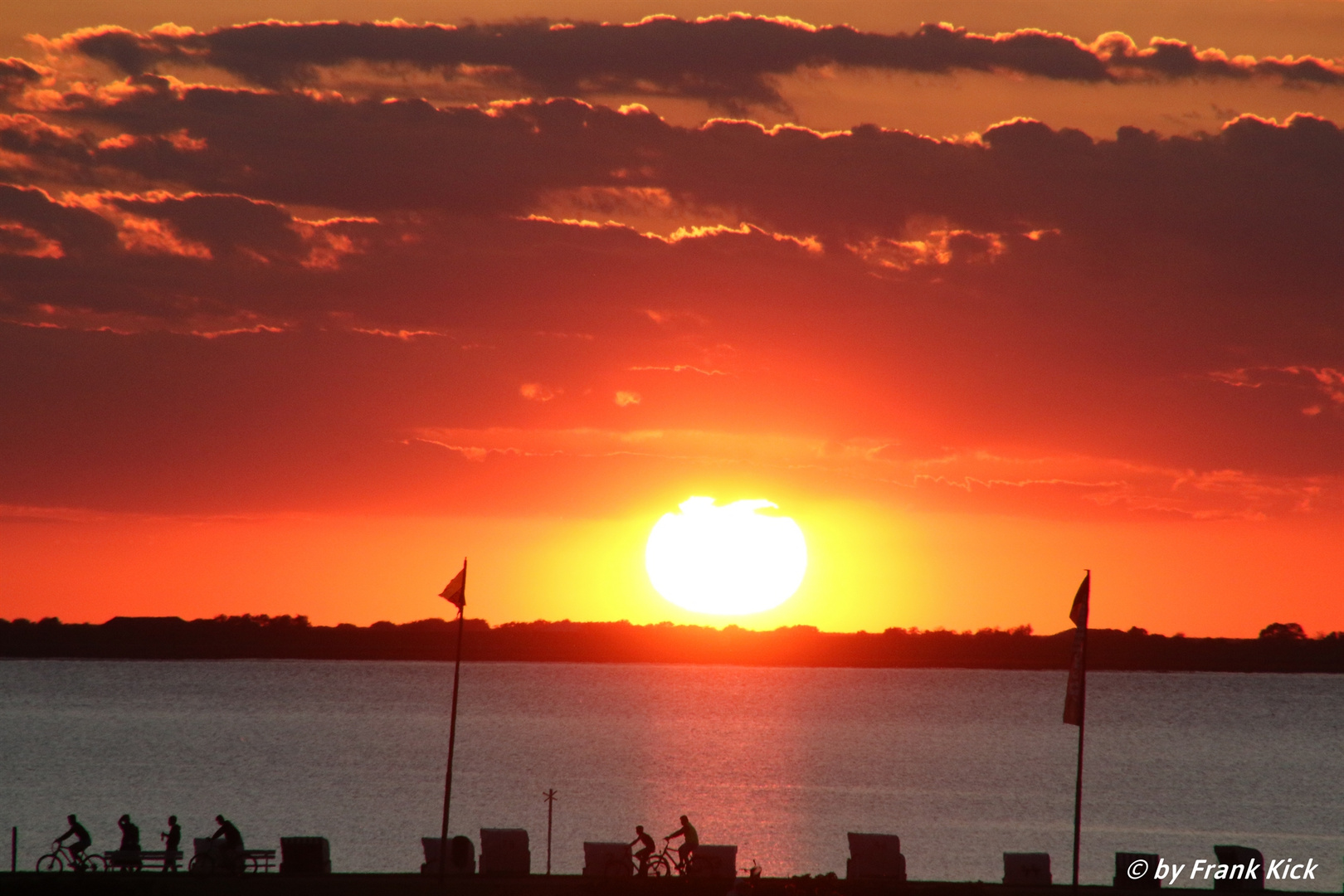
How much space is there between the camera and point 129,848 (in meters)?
49.2

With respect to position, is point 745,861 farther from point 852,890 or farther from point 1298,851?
point 852,890

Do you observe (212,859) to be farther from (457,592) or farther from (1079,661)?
(1079,661)

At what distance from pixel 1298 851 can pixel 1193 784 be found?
4057 centimetres

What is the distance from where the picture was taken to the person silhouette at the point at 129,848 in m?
48.0

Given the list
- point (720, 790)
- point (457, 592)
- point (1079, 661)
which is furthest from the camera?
point (720, 790)

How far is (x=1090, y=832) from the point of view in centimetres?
9444

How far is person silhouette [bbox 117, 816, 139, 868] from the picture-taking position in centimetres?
4803

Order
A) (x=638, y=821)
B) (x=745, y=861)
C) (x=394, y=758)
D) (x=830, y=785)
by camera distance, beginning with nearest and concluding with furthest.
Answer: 1. (x=745, y=861)
2. (x=638, y=821)
3. (x=830, y=785)
4. (x=394, y=758)

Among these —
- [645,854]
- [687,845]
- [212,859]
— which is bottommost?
[212,859]

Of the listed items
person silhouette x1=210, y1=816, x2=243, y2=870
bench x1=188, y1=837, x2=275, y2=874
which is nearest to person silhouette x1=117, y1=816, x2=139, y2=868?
bench x1=188, y1=837, x2=275, y2=874

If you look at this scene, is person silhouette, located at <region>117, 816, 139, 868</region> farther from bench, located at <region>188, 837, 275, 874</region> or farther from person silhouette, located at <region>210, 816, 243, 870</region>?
person silhouette, located at <region>210, 816, 243, 870</region>

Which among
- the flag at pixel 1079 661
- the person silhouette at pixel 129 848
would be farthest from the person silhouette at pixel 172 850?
the flag at pixel 1079 661

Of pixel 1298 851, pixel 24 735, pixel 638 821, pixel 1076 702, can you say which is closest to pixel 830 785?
pixel 638 821

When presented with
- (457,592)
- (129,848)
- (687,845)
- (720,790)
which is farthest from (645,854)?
(720,790)
